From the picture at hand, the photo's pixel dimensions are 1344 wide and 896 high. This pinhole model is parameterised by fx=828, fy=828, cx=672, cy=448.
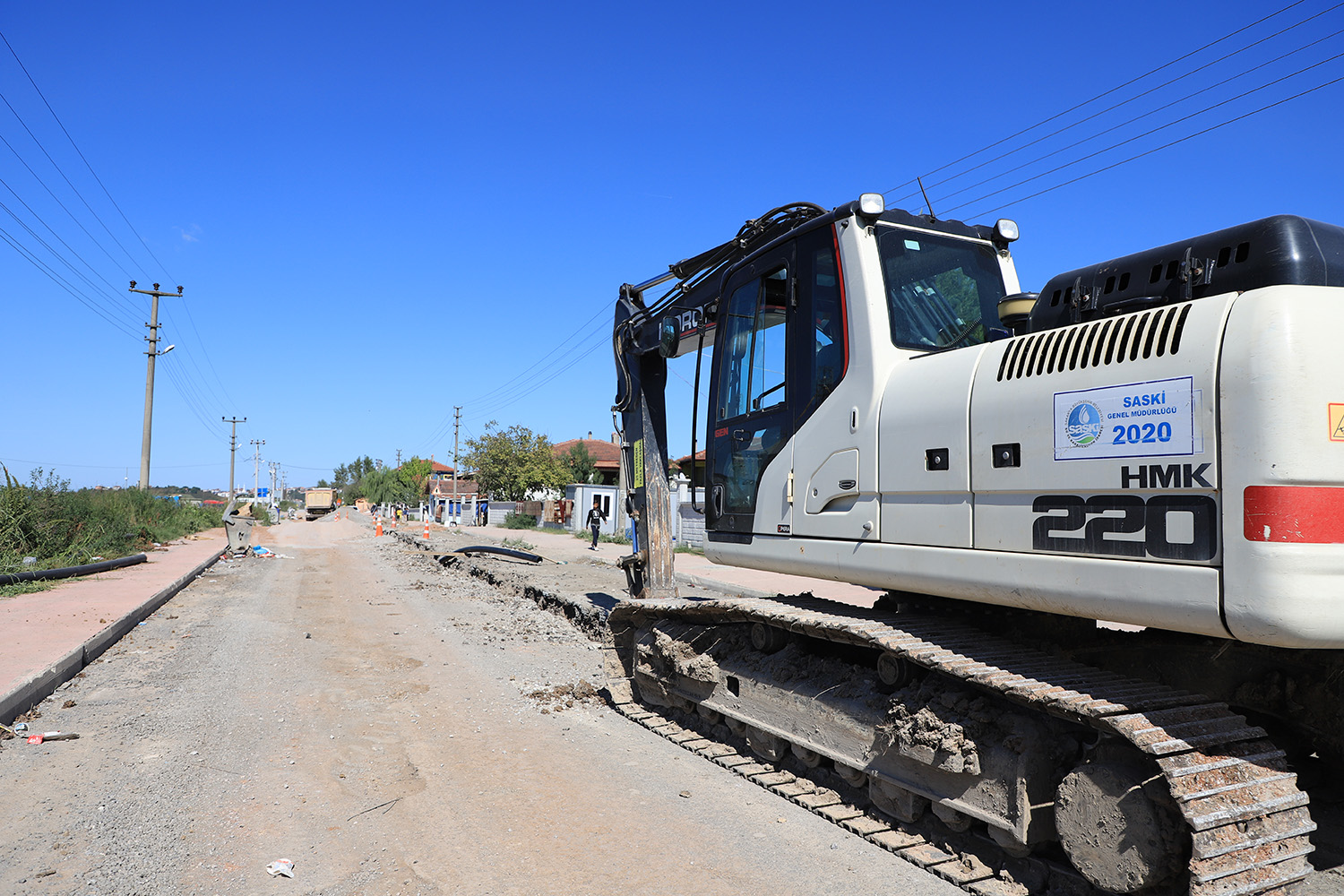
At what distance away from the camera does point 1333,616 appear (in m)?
2.63

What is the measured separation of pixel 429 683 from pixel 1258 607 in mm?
6473

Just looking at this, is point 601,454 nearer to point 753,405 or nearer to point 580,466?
point 580,466

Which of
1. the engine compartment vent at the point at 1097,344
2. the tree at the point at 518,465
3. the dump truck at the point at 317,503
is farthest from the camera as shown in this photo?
the dump truck at the point at 317,503

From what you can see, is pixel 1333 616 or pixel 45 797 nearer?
pixel 1333 616

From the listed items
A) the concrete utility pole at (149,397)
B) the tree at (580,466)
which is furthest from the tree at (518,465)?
the concrete utility pole at (149,397)

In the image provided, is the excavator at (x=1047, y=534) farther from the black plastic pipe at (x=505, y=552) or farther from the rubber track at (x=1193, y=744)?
the black plastic pipe at (x=505, y=552)

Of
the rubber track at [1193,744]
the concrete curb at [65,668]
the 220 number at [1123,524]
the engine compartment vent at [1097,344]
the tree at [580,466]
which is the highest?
the tree at [580,466]

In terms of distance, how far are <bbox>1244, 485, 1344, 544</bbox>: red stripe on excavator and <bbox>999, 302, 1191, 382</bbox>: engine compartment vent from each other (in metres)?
0.60

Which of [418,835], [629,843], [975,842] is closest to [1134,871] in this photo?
[975,842]

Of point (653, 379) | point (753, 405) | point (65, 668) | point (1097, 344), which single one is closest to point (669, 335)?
point (653, 379)

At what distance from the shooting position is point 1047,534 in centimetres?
334

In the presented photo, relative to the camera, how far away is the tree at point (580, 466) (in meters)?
55.7

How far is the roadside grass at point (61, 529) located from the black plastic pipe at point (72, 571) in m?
0.16

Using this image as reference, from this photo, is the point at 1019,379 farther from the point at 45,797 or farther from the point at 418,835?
the point at 45,797
